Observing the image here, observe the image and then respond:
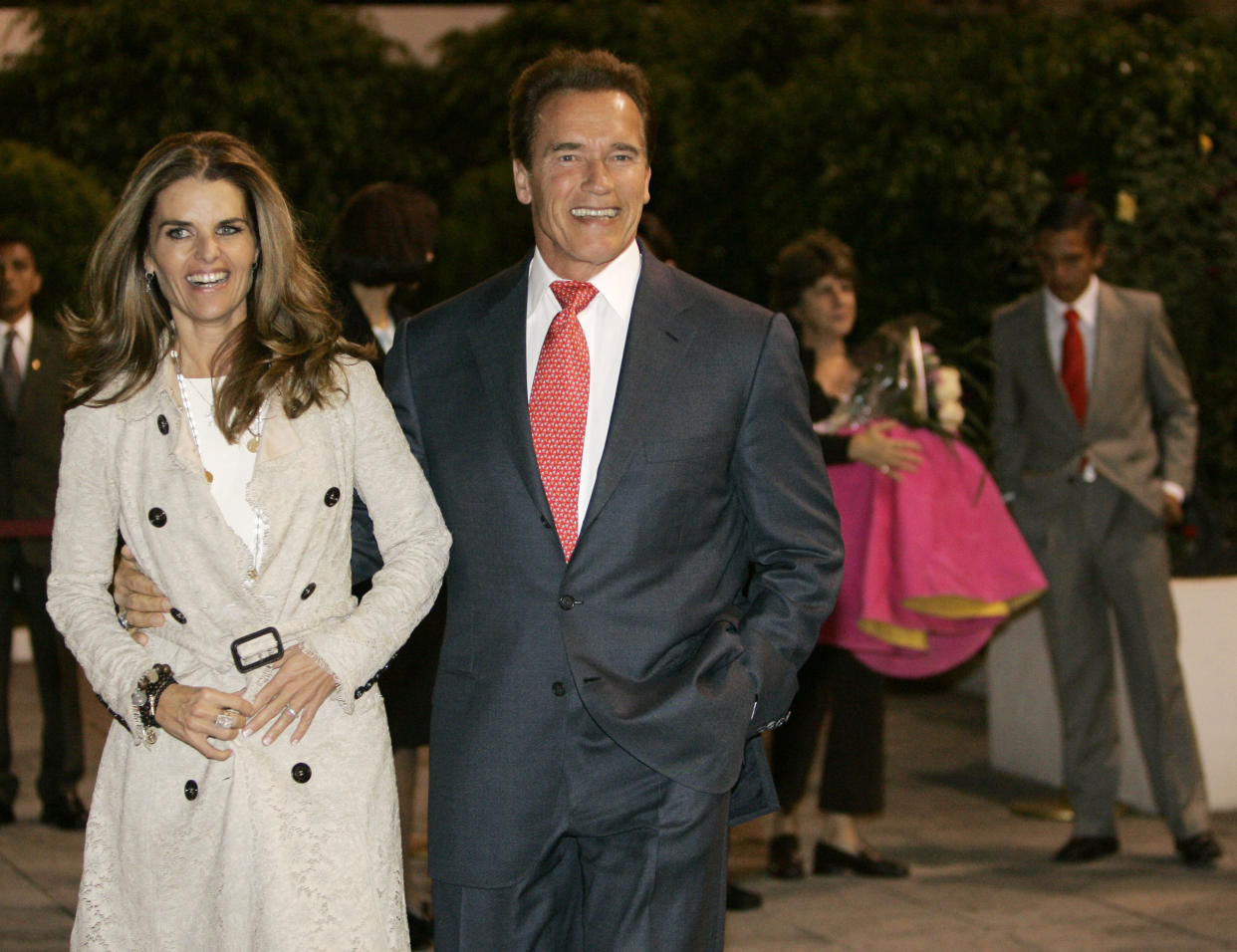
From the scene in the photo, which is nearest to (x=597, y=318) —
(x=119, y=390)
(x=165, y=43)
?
(x=119, y=390)

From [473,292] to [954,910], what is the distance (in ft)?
10.6

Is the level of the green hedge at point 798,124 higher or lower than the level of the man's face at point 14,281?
higher

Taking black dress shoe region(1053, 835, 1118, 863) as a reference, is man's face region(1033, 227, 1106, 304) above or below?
above

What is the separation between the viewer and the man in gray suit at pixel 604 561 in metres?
3.13

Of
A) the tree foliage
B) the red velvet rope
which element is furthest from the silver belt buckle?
the tree foliage

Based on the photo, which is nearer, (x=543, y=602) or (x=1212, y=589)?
(x=543, y=602)

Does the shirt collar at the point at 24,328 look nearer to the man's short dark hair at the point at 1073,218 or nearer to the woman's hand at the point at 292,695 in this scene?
the man's short dark hair at the point at 1073,218

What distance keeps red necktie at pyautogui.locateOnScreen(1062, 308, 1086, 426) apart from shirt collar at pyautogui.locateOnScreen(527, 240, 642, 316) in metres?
3.65

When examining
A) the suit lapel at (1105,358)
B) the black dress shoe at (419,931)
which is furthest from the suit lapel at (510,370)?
the suit lapel at (1105,358)

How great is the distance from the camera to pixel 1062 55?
10805mm

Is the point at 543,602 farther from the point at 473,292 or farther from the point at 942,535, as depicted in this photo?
the point at 942,535

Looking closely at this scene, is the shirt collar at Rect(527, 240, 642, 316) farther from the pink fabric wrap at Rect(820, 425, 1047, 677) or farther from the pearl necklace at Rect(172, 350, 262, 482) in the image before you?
the pink fabric wrap at Rect(820, 425, 1047, 677)

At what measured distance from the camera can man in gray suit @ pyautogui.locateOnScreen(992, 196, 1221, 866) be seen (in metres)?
6.47

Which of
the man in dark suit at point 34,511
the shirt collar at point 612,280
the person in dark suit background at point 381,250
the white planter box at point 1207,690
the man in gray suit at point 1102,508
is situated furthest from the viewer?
the white planter box at point 1207,690
